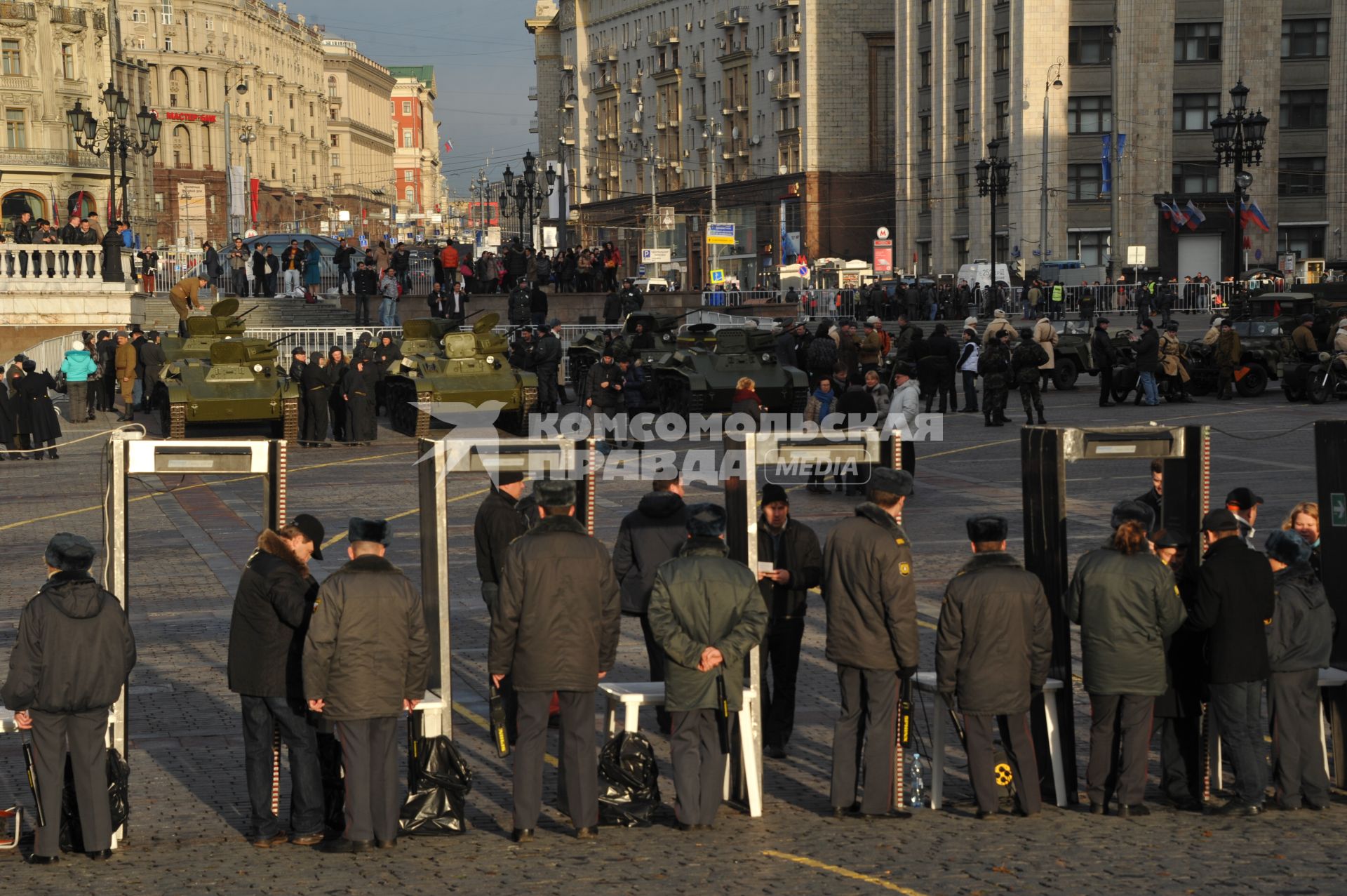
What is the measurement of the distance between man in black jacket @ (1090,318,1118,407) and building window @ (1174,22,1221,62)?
4077cm

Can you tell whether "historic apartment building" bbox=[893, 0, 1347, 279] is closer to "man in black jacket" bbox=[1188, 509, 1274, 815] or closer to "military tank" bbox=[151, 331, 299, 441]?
"military tank" bbox=[151, 331, 299, 441]

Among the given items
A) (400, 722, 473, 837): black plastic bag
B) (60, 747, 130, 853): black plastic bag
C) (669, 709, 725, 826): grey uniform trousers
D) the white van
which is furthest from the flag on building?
(60, 747, 130, 853): black plastic bag

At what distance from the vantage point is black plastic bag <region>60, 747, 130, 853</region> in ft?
28.5

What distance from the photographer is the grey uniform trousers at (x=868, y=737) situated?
920 centimetres

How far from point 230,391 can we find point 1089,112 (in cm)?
4852

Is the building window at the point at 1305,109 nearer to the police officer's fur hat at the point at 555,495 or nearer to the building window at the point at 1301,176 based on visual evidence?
the building window at the point at 1301,176

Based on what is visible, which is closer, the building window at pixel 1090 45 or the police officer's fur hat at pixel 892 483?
the police officer's fur hat at pixel 892 483

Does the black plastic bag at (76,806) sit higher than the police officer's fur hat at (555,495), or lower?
lower

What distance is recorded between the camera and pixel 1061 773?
9531 millimetres

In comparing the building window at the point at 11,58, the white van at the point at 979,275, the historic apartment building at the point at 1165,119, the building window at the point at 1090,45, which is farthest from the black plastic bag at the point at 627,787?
the building window at the point at 11,58

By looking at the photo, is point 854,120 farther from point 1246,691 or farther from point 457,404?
point 1246,691

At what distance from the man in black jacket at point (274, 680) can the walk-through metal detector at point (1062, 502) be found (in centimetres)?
373

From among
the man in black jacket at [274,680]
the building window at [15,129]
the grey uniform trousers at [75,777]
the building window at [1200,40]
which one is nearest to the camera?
the grey uniform trousers at [75,777]

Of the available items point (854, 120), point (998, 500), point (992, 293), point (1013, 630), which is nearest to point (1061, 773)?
point (1013, 630)
